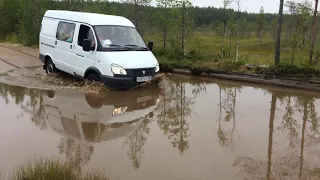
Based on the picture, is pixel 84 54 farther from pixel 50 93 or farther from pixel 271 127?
pixel 271 127

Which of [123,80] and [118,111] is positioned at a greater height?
[123,80]

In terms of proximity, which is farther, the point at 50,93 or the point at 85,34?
the point at 85,34

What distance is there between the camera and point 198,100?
9703 mm

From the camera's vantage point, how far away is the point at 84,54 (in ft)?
32.7

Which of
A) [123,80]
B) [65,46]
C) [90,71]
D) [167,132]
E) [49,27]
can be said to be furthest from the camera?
[49,27]

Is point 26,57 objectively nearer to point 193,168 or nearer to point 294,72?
point 294,72

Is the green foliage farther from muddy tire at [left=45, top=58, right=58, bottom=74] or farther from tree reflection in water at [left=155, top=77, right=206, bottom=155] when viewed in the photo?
muddy tire at [left=45, top=58, right=58, bottom=74]

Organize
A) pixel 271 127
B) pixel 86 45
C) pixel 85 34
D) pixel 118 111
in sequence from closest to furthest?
1. pixel 271 127
2. pixel 118 111
3. pixel 86 45
4. pixel 85 34

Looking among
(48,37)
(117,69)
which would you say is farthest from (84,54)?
(48,37)

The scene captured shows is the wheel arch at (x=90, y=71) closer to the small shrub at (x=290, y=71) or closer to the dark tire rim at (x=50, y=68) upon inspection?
the dark tire rim at (x=50, y=68)

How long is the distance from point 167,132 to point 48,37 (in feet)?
21.9

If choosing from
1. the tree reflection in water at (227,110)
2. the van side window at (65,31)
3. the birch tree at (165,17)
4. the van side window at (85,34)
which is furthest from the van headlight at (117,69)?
the birch tree at (165,17)

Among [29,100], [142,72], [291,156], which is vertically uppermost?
[142,72]

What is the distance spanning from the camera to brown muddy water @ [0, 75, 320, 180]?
17.3 ft
